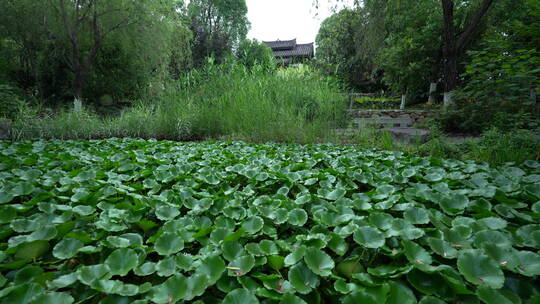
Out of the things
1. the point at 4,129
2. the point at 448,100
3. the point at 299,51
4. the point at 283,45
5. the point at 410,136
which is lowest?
the point at 410,136

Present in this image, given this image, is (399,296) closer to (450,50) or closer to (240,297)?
(240,297)

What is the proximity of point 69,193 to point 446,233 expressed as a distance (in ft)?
5.14

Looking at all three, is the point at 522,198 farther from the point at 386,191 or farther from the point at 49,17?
the point at 49,17

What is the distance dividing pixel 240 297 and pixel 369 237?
421mm

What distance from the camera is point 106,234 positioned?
854 millimetres

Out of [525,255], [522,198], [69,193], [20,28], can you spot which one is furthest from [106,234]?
[20,28]

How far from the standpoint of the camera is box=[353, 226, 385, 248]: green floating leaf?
74 cm

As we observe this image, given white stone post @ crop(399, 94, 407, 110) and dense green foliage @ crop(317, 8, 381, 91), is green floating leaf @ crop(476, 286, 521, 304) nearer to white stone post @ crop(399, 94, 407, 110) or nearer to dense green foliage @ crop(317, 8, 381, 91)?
white stone post @ crop(399, 94, 407, 110)

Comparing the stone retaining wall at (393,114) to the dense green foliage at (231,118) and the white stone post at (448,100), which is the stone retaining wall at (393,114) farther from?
the dense green foliage at (231,118)

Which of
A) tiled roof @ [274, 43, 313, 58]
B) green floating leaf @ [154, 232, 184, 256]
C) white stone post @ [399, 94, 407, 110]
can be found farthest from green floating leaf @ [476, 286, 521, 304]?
tiled roof @ [274, 43, 313, 58]

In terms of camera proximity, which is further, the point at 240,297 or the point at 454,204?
the point at 454,204

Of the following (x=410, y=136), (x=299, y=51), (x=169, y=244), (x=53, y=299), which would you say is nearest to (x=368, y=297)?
(x=169, y=244)

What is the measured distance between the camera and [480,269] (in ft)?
2.04

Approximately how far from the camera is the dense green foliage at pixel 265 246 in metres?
0.59
